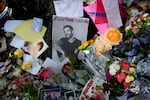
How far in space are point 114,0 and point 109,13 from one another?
0.24 feet

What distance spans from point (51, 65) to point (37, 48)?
15cm

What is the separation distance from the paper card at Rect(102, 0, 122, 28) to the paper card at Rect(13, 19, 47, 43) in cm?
40

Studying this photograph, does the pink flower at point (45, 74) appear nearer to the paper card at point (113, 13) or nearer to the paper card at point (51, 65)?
the paper card at point (51, 65)

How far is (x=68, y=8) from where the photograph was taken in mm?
2088

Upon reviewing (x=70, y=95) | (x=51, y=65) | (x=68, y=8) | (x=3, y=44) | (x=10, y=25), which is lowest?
(x=70, y=95)

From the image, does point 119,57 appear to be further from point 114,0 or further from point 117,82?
point 114,0

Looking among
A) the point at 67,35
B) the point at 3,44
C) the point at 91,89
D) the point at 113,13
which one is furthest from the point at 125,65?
the point at 3,44

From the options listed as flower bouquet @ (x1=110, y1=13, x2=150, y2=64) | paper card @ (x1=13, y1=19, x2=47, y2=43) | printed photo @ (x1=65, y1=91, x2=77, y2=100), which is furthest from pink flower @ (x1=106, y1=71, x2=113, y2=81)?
paper card @ (x1=13, y1=19, x2=47, y2=43)

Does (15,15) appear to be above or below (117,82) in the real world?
above

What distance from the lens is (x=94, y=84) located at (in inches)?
69.4

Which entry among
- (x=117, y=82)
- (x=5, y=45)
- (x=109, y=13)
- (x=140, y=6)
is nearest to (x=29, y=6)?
(x=5, y=45)

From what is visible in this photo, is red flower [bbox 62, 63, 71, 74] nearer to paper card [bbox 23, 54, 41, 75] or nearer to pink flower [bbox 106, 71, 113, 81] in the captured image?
paper card [bbox 23, 54, 41, 75]

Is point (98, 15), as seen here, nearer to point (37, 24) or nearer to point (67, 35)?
point (67, 35)

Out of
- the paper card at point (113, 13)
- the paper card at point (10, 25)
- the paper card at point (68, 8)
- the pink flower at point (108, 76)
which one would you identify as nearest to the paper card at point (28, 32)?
the paper card at point (10, 25)
